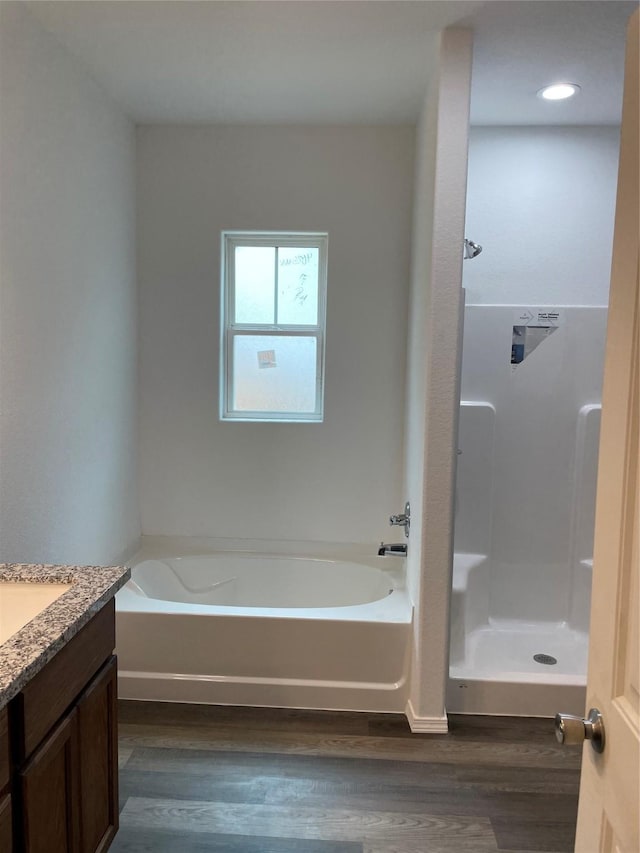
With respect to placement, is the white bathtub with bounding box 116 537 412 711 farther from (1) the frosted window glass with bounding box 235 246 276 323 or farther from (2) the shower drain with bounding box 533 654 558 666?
(1) the frosted window glass with bounding box 235 246 276 323

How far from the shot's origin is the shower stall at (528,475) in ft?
9.94

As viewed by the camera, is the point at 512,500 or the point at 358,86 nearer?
the point at 358,86

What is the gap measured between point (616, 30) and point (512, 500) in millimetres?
2004

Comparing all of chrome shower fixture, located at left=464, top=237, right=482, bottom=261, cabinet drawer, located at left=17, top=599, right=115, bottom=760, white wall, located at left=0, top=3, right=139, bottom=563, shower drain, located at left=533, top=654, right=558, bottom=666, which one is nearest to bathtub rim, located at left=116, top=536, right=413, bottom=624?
white wall, located at left=0, top=3, right=139, bottom=563

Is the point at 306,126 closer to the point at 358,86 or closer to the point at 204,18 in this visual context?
the point at 358,86

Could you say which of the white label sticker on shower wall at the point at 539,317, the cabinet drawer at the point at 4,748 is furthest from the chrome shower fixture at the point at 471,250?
the cabinet drawer at the point at 4,748

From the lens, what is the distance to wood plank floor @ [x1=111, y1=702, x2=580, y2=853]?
1874 mm

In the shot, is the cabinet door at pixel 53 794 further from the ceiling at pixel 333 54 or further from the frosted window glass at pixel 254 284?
the frosted window glass at pixel 254 284

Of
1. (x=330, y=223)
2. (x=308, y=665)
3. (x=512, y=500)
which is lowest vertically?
(x=308, y=665)

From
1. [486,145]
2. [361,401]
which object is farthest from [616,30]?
Result: [361,401]

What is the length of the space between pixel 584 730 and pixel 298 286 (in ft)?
9.10

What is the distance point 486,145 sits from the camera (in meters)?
3.02

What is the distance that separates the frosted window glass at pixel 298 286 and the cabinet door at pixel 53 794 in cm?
234

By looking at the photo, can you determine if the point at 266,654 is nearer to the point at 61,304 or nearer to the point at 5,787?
the point at 5,787
